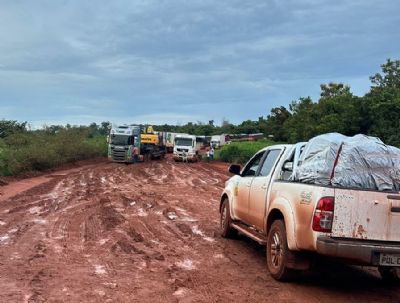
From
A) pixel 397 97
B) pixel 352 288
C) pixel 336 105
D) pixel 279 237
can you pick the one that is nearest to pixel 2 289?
pixel 279 237

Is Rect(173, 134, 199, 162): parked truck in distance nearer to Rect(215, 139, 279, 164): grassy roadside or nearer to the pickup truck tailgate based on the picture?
Rect(215, 139, 279, 164): grassy roadside

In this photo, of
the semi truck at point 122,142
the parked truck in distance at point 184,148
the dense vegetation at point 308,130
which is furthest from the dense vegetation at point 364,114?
the semi truck at point 122,142

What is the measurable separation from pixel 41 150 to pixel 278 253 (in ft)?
101

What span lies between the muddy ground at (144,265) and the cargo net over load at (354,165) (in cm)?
148

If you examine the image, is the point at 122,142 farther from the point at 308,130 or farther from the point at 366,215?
the point at 366,215

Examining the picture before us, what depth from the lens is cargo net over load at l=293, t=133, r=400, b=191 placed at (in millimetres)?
6352

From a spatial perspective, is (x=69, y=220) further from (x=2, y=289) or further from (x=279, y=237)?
(x=279, y=237)

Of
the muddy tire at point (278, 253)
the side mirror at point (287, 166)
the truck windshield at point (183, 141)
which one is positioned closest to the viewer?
the muddy tire at point (278, 253)

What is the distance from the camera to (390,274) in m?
7.40

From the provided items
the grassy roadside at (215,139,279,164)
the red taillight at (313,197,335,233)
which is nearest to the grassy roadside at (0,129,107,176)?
the grassy roadside at (215,139,279,164)

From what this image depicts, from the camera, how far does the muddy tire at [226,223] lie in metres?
10.1

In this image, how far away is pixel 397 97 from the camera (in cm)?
3416

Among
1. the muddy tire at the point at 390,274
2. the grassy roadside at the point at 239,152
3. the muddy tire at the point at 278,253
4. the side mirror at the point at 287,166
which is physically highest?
the side mirror at the point at 287,166

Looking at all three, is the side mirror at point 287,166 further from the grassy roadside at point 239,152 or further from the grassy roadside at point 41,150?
the grassy roadside at point 239,152
